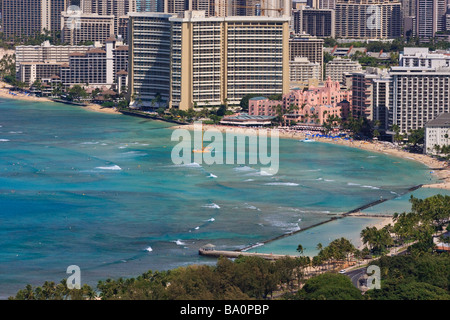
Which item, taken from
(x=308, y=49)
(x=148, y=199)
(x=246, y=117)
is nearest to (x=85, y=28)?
(x=308, y=49)

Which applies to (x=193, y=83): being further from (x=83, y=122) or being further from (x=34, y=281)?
(x=34, y=281)

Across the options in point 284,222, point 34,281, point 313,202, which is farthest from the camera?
point 313,202

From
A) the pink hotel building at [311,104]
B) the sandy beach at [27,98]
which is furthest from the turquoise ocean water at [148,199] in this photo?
the sandy beach at [27,98]

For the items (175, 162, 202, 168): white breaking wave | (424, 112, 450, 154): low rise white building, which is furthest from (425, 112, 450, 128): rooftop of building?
(175, 162, 202, 168): white breaking wave

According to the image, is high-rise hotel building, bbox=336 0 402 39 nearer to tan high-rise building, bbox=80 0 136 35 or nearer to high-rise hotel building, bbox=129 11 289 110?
tan high-rise building, bbox=80 0 136 35

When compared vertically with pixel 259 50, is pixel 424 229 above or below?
below

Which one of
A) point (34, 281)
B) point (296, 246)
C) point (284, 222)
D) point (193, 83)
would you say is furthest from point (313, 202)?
point (193, 83)
